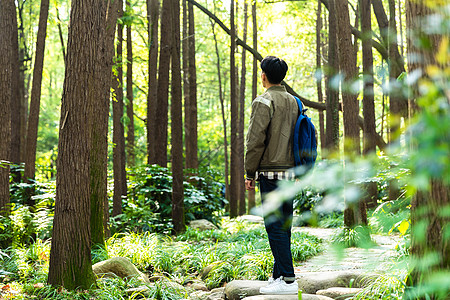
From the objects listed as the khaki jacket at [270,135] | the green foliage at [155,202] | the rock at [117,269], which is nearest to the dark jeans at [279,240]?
the khaki jacket at [270,135]

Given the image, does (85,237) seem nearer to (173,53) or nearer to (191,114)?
(173,53)

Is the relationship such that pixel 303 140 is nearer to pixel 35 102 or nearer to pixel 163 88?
pixel 163 88

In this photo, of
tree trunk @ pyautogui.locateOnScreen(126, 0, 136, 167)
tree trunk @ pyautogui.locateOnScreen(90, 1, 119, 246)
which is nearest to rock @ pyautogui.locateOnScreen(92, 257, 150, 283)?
tree trunk @ pyautogui.locateOnScreen(90, 1, 119, 246)

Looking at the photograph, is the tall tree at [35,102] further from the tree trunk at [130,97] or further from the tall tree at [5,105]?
the tall tree at [5,105]

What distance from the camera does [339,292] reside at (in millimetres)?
4723

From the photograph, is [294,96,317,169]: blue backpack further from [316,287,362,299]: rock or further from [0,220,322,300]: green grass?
[0,220,322,300]: green grass

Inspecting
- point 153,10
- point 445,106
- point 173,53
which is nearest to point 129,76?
point 153,10

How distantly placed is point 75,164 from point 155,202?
6613mm

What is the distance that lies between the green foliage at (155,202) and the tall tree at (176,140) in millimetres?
337

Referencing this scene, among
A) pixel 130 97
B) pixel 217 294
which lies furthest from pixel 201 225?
pixel 130 97

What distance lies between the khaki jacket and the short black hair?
189mm

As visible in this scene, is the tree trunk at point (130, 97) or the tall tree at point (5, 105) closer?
the tall tree at point (5, 105)

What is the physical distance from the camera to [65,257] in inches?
210

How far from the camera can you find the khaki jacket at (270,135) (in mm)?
4574
